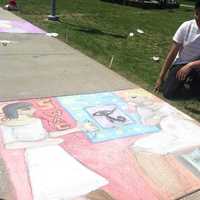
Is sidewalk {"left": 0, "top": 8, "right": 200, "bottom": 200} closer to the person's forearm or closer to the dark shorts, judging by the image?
the dark shorts

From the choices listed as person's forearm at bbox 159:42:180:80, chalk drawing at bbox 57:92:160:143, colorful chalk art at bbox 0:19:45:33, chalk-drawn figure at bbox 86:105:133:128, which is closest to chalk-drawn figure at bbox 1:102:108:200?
chalk drawing at bbox 57:92:160:143

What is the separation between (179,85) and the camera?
4.98m

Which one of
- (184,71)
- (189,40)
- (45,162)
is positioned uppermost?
(189,40)

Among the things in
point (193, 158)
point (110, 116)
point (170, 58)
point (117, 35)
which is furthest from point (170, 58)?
point (117, 35)

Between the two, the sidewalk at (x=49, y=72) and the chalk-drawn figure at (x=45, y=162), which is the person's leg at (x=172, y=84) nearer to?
the sidewalk at (x=49, y=72)

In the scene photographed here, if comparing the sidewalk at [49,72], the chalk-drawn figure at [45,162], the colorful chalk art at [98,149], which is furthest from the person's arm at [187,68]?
the chalk-drawn figure at [45,162]

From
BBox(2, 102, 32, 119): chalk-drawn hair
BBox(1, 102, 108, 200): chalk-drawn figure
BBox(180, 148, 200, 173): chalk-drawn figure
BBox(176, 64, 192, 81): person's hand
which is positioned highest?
BBox(176, 64, 192, 81): person's hand

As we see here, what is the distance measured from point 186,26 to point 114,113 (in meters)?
1.48

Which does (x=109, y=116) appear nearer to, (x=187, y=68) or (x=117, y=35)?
(x=187, y=68)

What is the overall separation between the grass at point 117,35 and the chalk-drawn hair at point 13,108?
169cm

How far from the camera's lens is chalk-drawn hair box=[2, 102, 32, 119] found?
A: 400 cm

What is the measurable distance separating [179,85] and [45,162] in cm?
234

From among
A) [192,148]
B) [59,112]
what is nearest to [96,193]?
A: [192,148]

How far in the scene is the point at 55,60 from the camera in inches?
240
